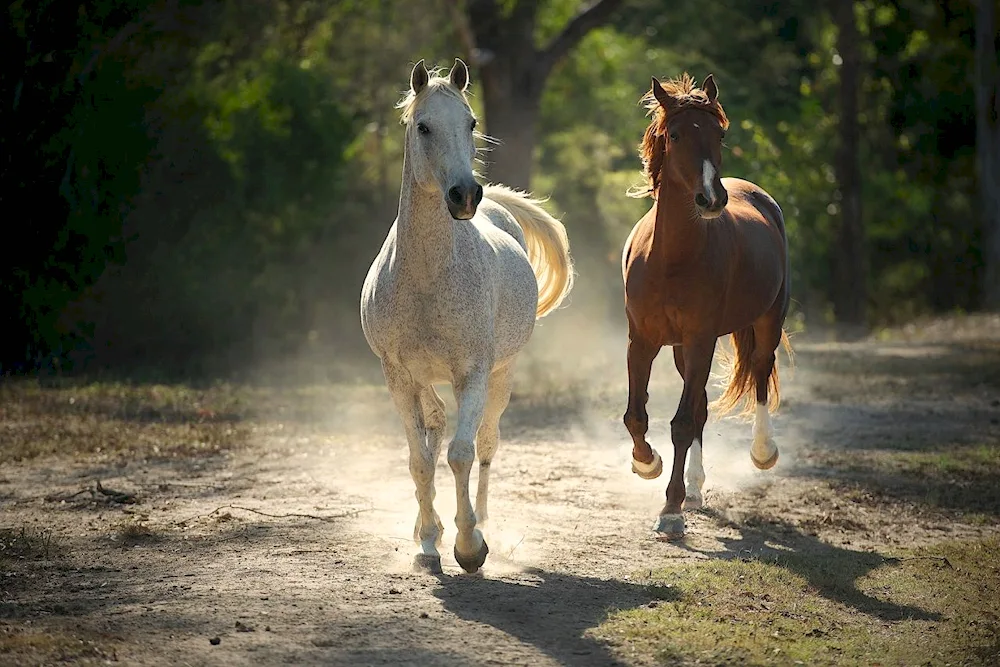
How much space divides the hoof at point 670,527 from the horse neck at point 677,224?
1426 millimetres

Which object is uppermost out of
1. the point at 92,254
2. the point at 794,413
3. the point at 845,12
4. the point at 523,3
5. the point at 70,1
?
the point at 845,12

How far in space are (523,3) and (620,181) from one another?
8.01 meters

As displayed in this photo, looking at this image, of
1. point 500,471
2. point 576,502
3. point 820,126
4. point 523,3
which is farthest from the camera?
point 820,126

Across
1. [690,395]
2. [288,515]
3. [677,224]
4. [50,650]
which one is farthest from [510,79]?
[50,650]

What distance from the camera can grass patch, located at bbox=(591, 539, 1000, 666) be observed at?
203 inches

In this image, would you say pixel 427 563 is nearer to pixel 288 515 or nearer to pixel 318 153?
pixel 288 515

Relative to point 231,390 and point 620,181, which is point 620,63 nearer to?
point 620,181

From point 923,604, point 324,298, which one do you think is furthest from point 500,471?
point 324,298

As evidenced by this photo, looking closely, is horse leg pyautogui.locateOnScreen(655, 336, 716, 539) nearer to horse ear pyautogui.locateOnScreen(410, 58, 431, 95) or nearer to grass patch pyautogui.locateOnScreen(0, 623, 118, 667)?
horse ear pyautogui.locateOnScreen(410, 58, 431, 95)

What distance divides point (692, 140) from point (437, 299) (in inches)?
72.6

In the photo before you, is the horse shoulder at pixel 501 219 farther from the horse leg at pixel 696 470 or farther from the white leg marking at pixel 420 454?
the white leg marking at pixel 420 454

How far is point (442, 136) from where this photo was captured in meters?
5.88

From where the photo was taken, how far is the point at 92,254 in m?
14.5

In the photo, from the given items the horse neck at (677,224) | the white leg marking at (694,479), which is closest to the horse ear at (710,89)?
the horse neck at (677,224)
